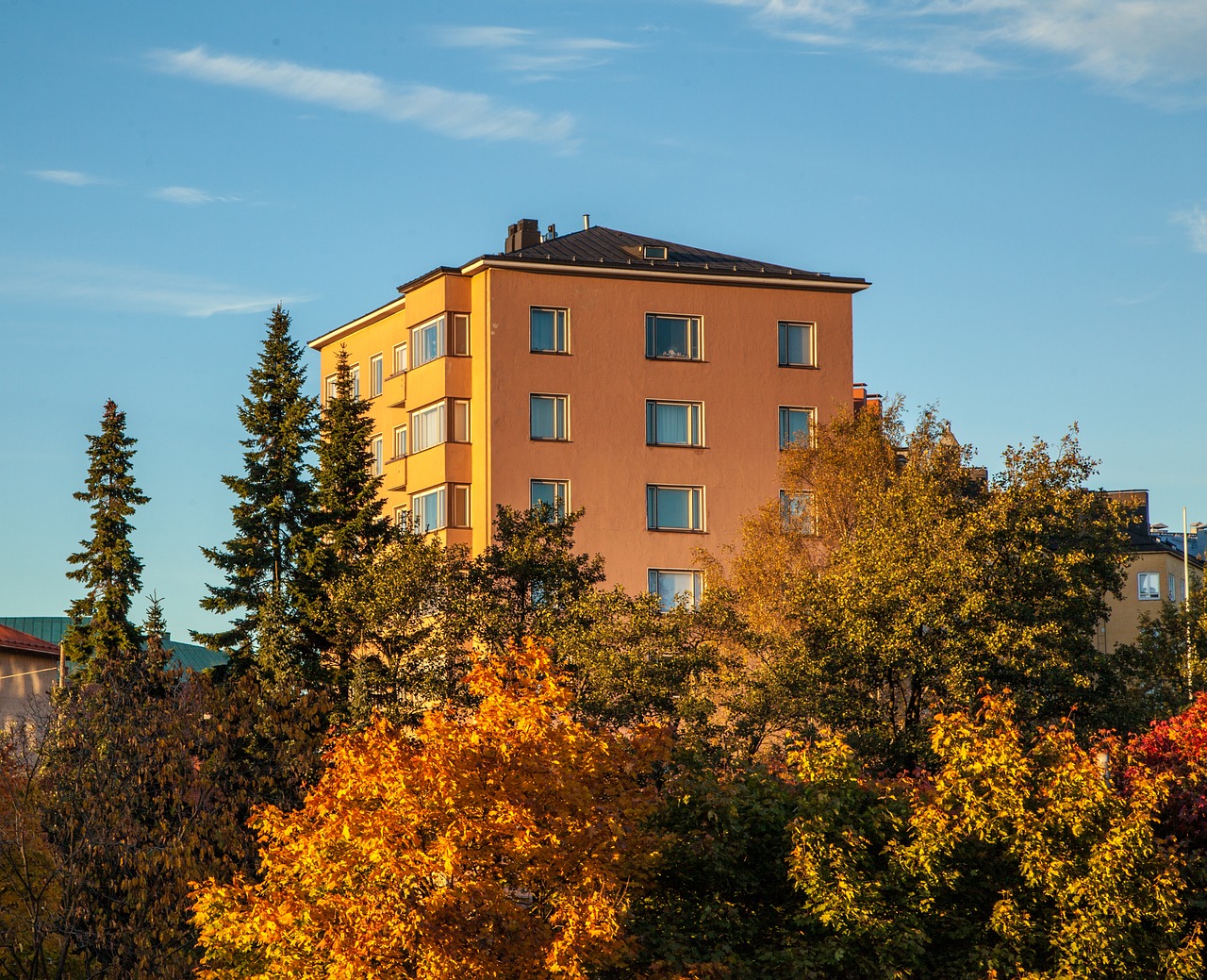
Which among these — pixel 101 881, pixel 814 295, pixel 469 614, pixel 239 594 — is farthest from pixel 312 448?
pixel 814 295

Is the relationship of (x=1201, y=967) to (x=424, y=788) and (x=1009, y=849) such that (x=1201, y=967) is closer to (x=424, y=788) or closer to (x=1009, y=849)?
(x=1009, y=849)

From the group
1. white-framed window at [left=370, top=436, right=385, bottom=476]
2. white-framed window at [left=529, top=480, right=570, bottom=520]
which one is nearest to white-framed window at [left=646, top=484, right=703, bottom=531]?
white-framed window at [left=529, top=480, right=570, bottom=520]

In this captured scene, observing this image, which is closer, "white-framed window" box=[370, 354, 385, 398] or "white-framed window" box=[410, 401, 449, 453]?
"white-framed window" box=[410, 401, 449, 453]

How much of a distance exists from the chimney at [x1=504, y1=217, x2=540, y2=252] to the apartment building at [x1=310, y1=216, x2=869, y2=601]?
452cm

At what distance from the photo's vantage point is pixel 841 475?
56.8 m

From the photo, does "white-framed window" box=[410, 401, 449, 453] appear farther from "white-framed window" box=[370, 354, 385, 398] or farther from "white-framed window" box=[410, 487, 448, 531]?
"white-framed window" box=[370, 354, 385, 398]

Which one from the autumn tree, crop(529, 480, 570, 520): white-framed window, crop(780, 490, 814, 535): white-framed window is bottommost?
the autumn tree

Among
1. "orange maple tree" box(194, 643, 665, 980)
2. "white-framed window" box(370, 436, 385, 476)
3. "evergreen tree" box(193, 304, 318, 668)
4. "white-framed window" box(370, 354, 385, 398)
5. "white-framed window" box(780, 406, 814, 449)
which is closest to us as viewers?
"orange maple tree" box(194, 643, 665, 980)

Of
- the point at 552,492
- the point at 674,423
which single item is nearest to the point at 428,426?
the point at 552,492

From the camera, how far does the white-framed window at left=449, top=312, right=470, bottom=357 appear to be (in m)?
61.1

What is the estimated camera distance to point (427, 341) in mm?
62500

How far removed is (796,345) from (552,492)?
429 inches

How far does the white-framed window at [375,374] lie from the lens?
67688 mm

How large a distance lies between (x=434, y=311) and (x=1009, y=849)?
38.9 metres
